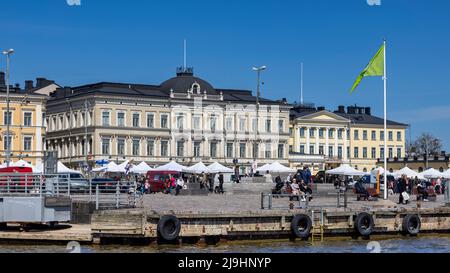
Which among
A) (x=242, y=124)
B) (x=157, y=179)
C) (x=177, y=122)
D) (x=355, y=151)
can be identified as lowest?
(x=157, y=179)

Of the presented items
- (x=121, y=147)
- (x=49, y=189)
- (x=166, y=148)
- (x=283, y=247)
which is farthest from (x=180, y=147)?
(x=283, y=247)

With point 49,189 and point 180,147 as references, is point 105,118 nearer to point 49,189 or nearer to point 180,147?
point 180,147

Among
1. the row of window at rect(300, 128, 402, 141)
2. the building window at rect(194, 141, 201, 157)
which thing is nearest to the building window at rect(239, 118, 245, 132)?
the building window at rect(194, 141, 201, 157)

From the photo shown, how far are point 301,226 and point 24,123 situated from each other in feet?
244

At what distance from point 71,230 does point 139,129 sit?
7602 cm

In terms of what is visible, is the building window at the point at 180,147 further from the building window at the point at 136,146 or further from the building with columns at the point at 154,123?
the building window at the point at 136,146

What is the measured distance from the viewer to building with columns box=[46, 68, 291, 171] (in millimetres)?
107375

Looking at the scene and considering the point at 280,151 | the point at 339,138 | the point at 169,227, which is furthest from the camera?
the point at 339,138

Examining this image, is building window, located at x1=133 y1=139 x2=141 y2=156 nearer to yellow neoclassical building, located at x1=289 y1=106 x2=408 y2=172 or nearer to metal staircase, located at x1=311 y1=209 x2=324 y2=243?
yellow neoclassical building, located at x1=289 y1=106 x2=408 y2=172

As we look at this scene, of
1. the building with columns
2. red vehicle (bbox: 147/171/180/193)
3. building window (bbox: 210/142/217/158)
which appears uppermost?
the building with columns

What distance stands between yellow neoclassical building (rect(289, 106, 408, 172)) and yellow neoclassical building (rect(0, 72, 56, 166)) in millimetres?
33713

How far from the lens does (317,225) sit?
121 feet
